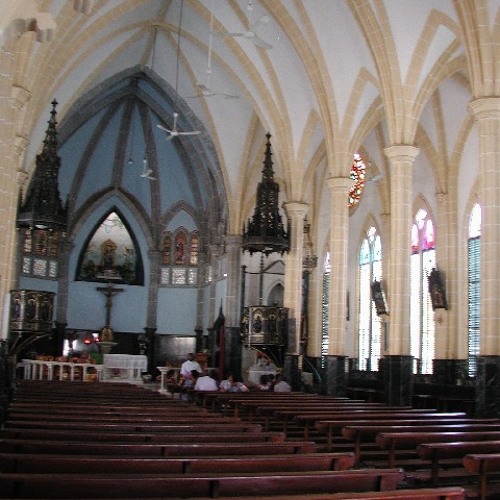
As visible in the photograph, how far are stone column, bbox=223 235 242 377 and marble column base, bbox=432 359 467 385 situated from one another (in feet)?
29.5

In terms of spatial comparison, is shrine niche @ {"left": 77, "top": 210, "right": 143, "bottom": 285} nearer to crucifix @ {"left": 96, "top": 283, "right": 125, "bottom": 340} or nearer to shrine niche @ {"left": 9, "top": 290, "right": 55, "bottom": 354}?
crucifix @ {"left": 96, "top": 283, "right": 125, "bottom": 340}

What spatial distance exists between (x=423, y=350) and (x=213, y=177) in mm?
12682

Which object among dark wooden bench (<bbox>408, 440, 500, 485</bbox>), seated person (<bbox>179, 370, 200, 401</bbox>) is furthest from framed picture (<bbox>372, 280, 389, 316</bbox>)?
dark wooden bench (<bbox>408, 440, 500, 485</bbox>)

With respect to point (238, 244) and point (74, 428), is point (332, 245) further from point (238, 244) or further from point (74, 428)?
point (74, 428)

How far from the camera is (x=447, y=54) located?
1798cm

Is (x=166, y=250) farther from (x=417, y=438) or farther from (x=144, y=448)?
(x=144, y=448)

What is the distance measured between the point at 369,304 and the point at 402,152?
14.2 metres

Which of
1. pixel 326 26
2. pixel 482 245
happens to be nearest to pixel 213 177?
pixel 326 26

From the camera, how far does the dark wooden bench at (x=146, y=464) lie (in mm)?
4941

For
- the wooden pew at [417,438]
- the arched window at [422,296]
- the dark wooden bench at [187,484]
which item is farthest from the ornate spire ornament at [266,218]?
the dark wooden bench at [187,484]

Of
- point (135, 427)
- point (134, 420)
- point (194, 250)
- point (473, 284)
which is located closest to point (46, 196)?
point (134, 420)

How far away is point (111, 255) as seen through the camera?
36250mm

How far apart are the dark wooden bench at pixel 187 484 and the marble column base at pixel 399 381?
38.5ft

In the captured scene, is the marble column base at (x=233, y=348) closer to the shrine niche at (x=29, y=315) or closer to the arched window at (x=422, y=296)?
the arched window at (x=422, y=296)
